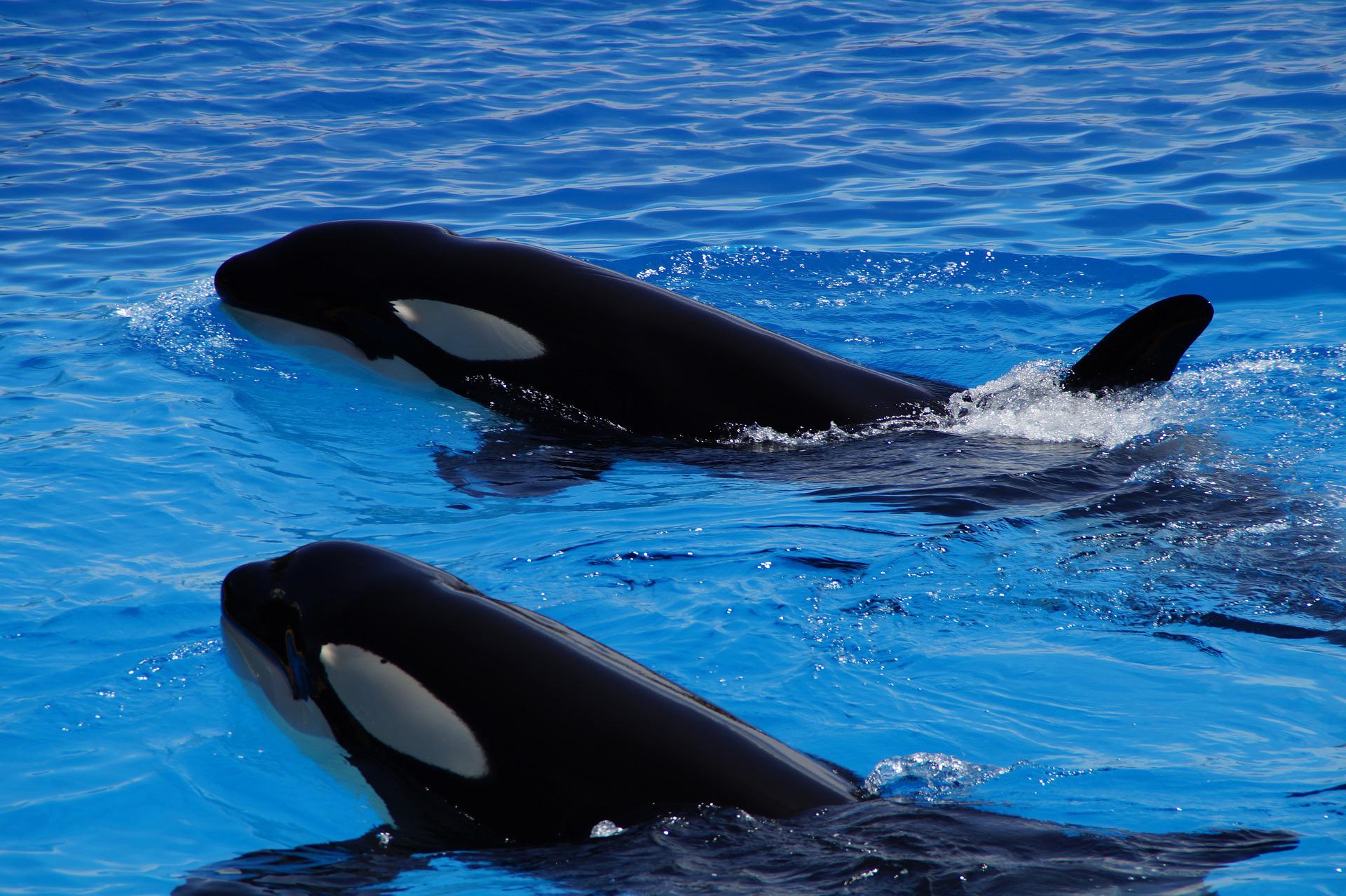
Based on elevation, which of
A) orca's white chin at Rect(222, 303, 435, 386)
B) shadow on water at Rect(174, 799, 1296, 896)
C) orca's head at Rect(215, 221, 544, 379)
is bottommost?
shadow on water at Rect(174, 799, 1296, 896)

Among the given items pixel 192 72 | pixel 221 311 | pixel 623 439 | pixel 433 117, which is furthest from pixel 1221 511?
pixel 192 72

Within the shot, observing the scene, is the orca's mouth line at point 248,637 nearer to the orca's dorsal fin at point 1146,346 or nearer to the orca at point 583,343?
the orca at point 583,343

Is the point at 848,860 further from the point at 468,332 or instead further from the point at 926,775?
the point at 468,332

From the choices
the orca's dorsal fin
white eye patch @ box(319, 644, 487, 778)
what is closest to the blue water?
the orca's dorsal fin

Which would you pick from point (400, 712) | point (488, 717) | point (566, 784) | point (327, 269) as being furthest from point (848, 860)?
point (327, 269)

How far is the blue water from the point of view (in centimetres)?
410

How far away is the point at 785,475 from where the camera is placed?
6.12 m

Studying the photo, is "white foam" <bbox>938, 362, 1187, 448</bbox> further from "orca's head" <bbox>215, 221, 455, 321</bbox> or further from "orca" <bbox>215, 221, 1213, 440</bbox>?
"orca's head" <bbox>215, 221, 455, 321</bbox>

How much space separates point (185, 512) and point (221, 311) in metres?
2.46

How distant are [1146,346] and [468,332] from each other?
128 inches

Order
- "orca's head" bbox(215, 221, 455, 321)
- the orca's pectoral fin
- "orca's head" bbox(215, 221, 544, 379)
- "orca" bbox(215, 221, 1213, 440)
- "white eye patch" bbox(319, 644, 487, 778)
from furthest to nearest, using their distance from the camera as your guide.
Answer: "orca's head" bbox(215, 221, 455, 321), "orca's head" bbox(215, 221, 544, 379), "orca" bbox(215, 221, 1213, 440), "white eye patch" bbox(319, 644, 487, 778), the orca's pectoral fin

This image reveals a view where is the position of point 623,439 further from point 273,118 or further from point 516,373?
point 273,118

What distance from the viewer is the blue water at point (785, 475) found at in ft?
13.5

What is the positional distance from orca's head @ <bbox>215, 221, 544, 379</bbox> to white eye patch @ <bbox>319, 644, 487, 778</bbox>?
130 inches
